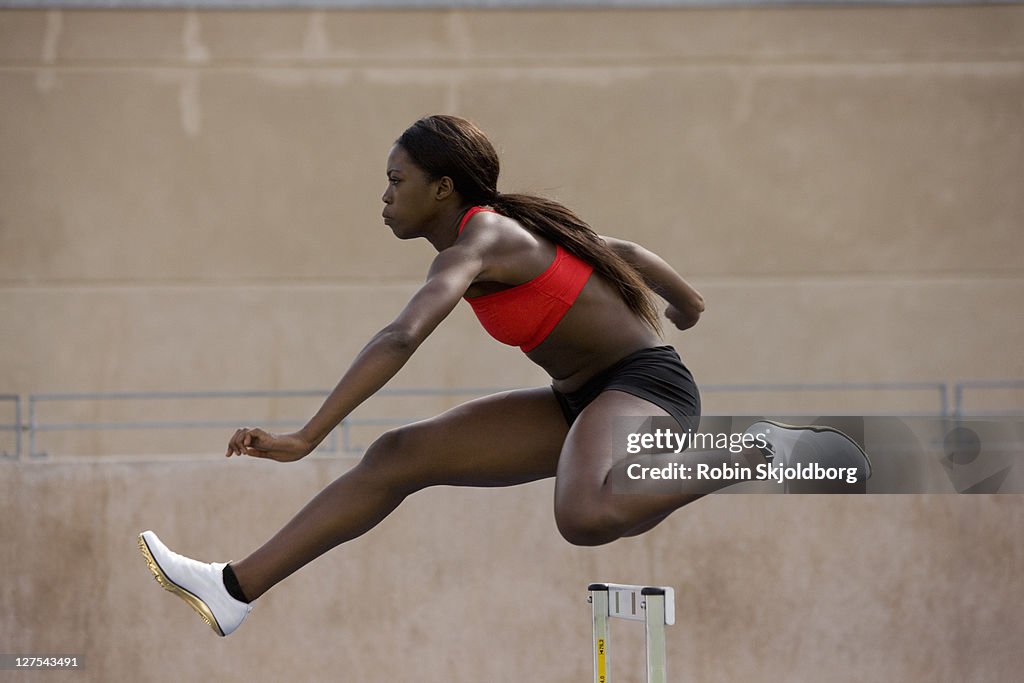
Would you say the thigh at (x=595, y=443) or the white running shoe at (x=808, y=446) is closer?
the thigh at (x=595, y=443)

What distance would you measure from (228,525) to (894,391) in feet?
12.1

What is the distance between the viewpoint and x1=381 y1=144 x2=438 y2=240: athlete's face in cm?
285

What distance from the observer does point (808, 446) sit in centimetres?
293

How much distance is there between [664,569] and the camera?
5570 mm

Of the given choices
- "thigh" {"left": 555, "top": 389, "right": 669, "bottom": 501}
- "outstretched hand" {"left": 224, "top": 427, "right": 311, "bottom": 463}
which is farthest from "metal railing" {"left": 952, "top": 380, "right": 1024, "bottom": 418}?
"outstretched hand" {"left": 224, "top": 427, "right": 311, "bottom": 463}

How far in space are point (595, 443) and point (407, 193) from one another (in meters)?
0.70

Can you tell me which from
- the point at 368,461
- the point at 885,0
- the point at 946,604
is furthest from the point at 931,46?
the point at 368,461

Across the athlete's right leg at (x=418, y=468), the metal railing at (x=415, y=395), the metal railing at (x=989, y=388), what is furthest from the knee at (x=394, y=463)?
the metal railing at (x=989, y=388)

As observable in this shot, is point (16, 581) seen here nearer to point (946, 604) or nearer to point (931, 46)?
point (946, 604)

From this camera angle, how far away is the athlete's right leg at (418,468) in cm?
289

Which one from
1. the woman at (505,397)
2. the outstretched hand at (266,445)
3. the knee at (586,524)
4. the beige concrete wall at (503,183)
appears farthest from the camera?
the beige concrete wall at (503,183)

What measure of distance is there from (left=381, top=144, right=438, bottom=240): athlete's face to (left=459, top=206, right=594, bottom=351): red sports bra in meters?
0.09

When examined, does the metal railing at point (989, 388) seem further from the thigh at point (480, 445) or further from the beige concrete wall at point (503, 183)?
the thigh at point (480, 445)

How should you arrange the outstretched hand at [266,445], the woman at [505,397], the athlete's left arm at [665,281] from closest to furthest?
the outstretched hand at [266,445], the woman at [505,397], the athlete's left arm at [665,281]
